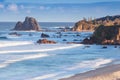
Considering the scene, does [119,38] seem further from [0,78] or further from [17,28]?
[17,28]

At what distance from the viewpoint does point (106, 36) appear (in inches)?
2665

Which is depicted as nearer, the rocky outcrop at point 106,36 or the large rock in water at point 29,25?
the rocky outcrop at point 106,36

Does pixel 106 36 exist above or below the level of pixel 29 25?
below

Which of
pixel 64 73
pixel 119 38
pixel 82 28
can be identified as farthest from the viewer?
pixel 82 28

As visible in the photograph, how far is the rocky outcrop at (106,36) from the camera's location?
6596 cm

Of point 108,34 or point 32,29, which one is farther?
point 32,29

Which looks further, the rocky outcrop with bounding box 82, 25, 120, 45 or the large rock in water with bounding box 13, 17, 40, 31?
the large rock in water with bounding box 13, 17, 40, 31

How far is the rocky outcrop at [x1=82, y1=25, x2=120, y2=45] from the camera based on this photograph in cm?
6596

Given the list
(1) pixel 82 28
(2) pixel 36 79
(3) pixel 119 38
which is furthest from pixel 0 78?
(1) pixel 82 28

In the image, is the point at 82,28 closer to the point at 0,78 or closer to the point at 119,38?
the point at 119,38

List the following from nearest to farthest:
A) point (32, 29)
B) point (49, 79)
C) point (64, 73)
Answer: point (49, 79)
point (64, 73)
point (32, 29)

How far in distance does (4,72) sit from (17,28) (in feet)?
434

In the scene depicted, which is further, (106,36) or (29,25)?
(29,25)

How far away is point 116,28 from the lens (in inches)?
2682
